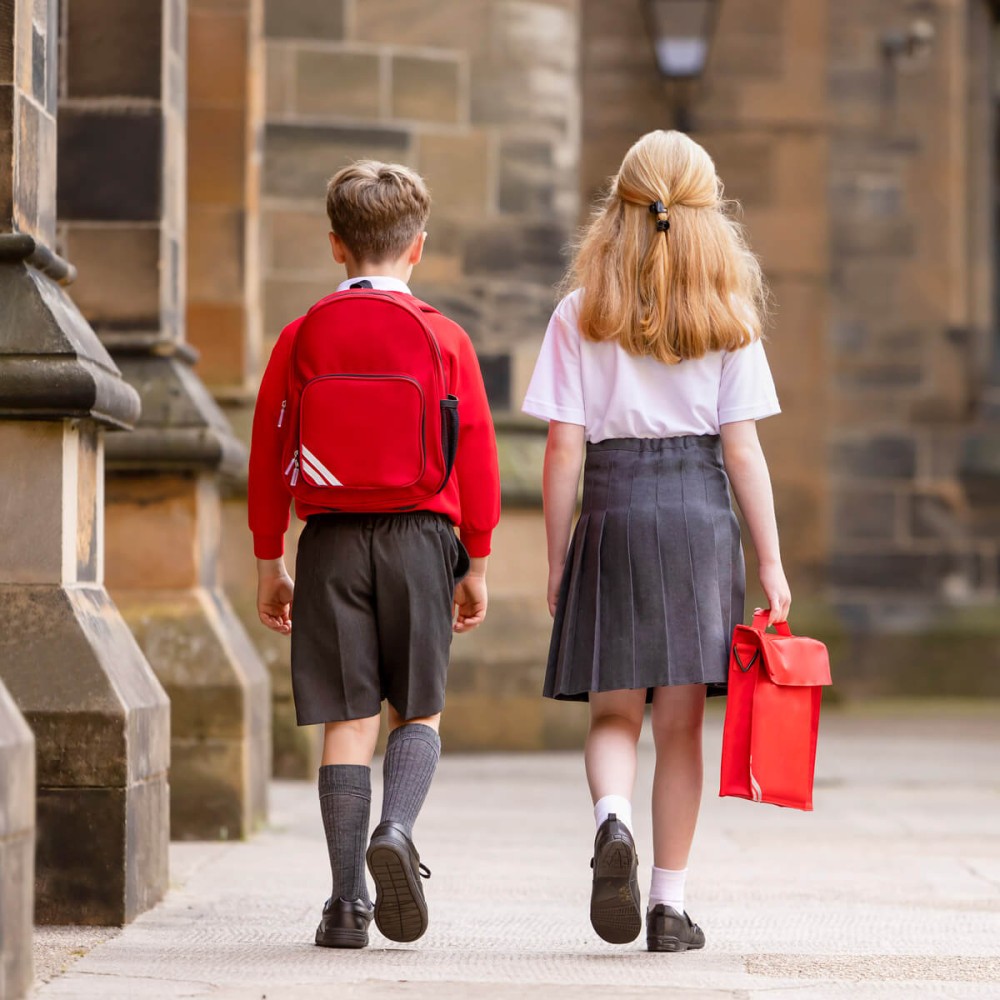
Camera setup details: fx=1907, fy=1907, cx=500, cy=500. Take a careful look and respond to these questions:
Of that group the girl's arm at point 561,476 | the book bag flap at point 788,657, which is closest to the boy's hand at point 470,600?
the girl's arm at point 561,476

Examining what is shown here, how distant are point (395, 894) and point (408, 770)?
0.31 metres

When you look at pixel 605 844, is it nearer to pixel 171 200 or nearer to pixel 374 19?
pixel 171 200

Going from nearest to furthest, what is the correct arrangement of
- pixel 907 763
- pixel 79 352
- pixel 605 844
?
1. pixel 605 844
2. pixel 79 352
3. pixel 907 763

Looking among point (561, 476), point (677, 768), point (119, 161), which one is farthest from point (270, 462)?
point (119, 161)

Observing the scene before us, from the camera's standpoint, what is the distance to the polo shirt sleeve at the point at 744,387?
372 centimetres

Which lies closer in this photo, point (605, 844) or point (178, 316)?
point (605, 844)

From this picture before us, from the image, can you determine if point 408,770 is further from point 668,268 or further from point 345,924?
point 668,268

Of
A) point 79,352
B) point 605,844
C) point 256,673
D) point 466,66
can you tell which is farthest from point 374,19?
point 605,844

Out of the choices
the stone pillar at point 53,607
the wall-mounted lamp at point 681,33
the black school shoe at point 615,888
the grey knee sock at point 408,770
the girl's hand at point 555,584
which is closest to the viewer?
the black school shoe at point 615,888

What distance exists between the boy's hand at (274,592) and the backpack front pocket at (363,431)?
1.00ft

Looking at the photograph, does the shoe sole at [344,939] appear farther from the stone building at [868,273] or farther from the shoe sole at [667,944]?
the stone building at [868,273]

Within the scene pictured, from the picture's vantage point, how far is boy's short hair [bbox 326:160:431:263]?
3715mm

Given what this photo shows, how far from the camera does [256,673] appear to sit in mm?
5875

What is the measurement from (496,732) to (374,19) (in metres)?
3.29
